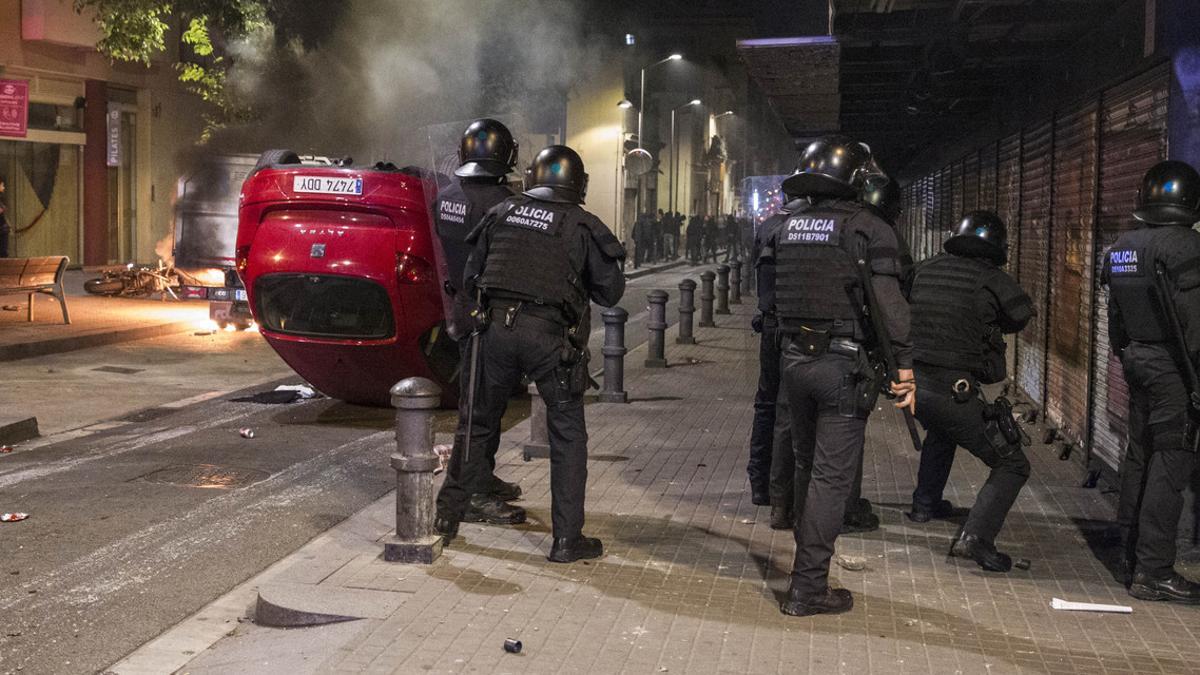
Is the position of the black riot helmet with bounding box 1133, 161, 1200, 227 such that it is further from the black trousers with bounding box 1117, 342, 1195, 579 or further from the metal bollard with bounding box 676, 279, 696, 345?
the metal bollard with bounding box 676, 279, 696, 345

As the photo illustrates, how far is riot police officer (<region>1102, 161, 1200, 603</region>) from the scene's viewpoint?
5.22m

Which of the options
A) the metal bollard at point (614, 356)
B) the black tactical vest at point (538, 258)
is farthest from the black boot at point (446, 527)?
the metal bollard at point (614, 356)

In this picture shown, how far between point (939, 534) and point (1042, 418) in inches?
161

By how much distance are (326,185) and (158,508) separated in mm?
2921

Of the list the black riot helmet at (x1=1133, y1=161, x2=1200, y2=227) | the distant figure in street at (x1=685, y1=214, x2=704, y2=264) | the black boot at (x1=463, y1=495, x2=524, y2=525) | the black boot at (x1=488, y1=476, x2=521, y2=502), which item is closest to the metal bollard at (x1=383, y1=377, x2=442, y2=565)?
the black boot at (x1=463, y1=495, x2=524, y2=525)

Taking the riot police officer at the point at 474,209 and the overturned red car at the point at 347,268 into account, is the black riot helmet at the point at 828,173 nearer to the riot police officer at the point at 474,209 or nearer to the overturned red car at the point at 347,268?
the riot police officer at the point at 474,209

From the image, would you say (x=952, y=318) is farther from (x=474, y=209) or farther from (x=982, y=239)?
(x=474, y=209)

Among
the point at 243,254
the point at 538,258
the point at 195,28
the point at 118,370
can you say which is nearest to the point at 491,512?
the point at 538,258

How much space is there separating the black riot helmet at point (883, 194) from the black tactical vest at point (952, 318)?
1.87 ft

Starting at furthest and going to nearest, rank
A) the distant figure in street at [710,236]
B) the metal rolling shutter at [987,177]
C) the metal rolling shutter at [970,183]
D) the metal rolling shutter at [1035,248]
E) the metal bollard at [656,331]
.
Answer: the distant figure in street at [710,236]
the metal rolling shutter at [970,183]
the metal bollard at [656,331]
the metal rolling shutter at [987,177]
the metal rolling shutter at [1035,248]

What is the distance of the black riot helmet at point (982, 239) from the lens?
5852 millimetres

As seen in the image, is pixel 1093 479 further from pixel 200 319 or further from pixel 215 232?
pixel 215 232

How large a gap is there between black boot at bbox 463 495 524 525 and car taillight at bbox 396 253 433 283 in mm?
2958

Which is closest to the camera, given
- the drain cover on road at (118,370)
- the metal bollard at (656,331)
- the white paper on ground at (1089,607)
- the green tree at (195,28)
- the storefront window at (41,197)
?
the white paper on ground at (1089,607)
